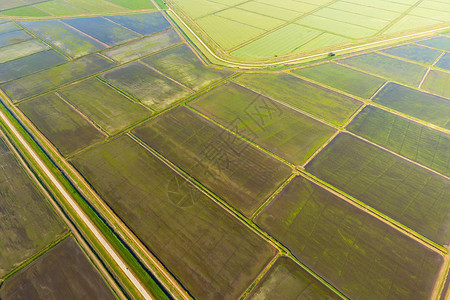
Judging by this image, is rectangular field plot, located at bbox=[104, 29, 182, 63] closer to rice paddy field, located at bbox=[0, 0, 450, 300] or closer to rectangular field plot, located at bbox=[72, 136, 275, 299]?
rice paddy field, located at bbox=[0, 0, 450, 300]

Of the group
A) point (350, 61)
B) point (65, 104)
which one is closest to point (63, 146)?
point (65, 104)

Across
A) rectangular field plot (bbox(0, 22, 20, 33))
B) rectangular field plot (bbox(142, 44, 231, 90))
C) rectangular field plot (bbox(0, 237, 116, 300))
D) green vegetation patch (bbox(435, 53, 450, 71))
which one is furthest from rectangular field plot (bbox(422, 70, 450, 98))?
rectangular field plot (bbox(0, 22, 20, 33))

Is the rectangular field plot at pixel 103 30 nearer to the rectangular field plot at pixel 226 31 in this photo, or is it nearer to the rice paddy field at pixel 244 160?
the rice paddy field at pixel 244 160

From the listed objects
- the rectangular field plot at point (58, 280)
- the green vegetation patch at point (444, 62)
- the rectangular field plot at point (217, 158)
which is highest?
the green vegetation patch at point (444, 62)

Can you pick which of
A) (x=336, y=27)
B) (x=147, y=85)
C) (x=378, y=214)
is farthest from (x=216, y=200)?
(x=336, y=27)

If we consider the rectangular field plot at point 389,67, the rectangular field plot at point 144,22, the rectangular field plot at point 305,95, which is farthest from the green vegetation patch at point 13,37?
the rectangular field plot at point 389,67
